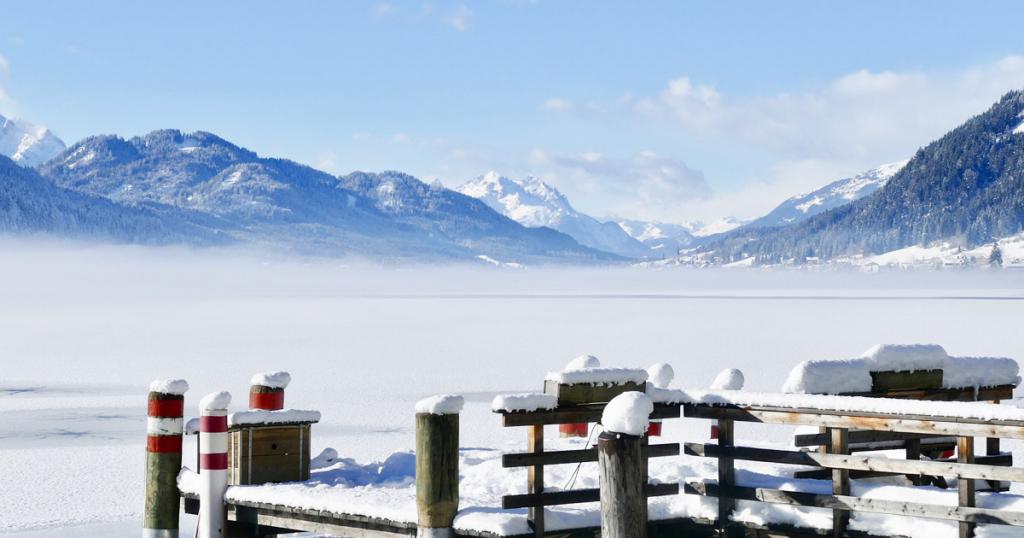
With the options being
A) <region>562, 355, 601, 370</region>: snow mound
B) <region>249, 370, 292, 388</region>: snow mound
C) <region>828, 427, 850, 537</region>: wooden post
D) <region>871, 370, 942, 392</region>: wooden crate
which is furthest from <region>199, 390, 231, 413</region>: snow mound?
<region>871, 370, 942, 392</region>: wooden crate

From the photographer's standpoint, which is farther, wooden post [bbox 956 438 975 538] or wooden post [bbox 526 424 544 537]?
wooden post [bbox 526 424 544 537]

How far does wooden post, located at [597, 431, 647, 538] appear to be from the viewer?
6.52 metres

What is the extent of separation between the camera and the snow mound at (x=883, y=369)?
26.7 ft

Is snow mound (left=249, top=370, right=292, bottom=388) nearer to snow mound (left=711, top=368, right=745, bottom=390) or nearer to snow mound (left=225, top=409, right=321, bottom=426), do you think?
snow mound (left=225, top=409, right=321, bottom=426)

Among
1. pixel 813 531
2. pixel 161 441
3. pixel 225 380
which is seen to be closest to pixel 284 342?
pixel 225 380

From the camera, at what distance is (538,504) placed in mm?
7191

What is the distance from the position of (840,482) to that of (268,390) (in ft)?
16.5

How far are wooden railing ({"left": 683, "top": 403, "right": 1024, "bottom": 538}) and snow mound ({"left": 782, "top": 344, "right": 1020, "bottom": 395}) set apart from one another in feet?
2.29

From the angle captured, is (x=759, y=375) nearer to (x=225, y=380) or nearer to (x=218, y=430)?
(x=225, y=380)

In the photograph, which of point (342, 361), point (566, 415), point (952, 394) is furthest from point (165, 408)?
point (342, 361)

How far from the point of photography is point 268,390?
10.1 m

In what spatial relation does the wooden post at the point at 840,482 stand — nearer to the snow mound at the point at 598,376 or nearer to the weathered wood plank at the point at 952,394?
the weathered wood plank at the point at 952,394

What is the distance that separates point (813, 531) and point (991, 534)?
108 centimetres

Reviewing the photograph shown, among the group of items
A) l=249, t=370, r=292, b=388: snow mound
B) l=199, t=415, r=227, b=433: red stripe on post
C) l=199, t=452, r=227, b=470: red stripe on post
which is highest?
l=249, t=370, r=292, b=388: snow mound
